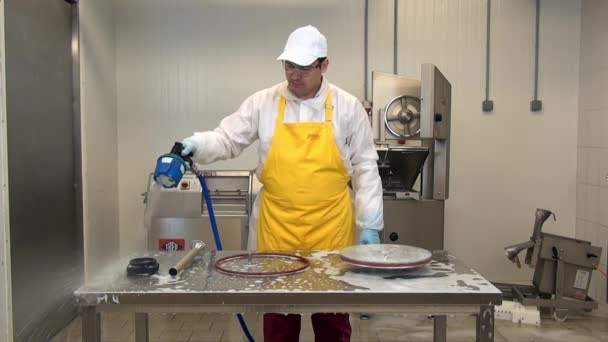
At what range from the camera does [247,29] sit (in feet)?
12.9

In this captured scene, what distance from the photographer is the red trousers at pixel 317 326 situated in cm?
191

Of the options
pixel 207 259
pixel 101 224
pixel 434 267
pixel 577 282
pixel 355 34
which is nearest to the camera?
pixel 434 267

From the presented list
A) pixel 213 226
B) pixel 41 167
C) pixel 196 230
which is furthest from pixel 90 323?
pixel 196 230

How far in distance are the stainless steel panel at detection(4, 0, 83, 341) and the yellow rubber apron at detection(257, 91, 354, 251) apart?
1.28 m

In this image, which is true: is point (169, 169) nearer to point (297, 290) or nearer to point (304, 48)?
point (297, 290)

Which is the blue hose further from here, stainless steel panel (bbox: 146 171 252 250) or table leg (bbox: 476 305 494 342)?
stainless steel panel (bbox: 146 171 252 250)

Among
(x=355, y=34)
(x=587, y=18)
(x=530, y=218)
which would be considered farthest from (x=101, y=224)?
(x=587, y=18)

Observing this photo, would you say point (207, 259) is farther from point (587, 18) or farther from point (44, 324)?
point (587, 18)

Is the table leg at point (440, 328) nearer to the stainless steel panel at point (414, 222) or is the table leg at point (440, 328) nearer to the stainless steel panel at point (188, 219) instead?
the stainless steel panel at point (414, 222)

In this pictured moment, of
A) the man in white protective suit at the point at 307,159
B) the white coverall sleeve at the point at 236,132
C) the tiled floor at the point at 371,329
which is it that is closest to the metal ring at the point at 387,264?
the man in white protective suit at the point at 307,159

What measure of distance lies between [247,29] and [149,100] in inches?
33.2

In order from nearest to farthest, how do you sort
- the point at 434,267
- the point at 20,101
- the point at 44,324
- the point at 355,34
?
the point at 434,267
the point at 20,101
the point at 44,324
the point at 355,34

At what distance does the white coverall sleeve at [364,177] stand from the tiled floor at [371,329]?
3.76 ft

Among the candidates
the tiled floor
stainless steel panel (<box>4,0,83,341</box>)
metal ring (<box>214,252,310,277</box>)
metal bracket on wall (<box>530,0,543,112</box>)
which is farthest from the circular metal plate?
metal bracket on wall (<box>530,0,543,112</box>)
